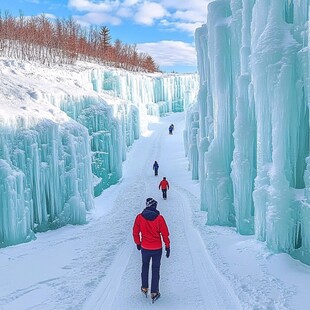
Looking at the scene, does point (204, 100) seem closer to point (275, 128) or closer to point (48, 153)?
point (48, 153)

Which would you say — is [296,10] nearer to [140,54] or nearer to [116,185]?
[116,185]

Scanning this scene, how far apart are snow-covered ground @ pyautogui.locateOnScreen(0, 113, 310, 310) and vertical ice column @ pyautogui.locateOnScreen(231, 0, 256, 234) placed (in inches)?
25.4

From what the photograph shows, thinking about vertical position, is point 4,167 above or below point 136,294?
above

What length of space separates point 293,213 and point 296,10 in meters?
4.02

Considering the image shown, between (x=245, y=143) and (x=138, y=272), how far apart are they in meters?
4.51

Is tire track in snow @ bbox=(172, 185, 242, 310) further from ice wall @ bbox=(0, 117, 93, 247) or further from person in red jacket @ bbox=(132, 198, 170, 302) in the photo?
ice wall @ bbox=(0, 117, 93, 247)

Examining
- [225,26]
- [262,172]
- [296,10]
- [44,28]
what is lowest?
[262,172]

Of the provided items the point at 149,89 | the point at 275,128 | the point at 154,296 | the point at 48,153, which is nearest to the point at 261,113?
the point at 275,128

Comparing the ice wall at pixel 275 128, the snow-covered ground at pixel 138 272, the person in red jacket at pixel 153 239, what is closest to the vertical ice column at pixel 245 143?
the ice wall at pixel 275 128

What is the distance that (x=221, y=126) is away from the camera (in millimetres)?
11078

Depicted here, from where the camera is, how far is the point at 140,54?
8575cm

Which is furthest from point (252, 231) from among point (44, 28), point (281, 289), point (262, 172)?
point (44, 28)

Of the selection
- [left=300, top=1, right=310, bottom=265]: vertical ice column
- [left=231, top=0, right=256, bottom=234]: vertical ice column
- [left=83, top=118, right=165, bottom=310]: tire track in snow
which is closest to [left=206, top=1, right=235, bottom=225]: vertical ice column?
[left=231, top=0, right=256, bottom=234]: vertical ice column

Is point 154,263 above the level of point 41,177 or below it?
below
